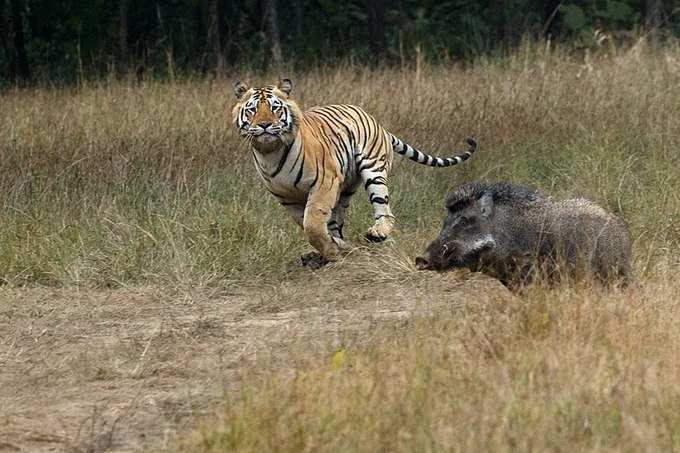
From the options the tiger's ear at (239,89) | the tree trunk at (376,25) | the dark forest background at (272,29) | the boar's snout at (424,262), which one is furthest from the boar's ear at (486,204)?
the tree trunk at (376,25)

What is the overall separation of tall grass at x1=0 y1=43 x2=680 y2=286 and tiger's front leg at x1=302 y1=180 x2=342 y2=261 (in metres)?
0.37

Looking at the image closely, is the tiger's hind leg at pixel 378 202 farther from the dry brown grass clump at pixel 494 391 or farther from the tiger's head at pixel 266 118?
the dry brown grass clump at pixel 494 391

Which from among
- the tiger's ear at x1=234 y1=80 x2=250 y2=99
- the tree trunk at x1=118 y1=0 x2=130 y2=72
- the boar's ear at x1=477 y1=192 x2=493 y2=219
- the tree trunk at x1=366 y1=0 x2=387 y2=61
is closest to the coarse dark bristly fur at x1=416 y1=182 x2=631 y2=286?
the boar's ear at x1=477 y1=192 x2=493 y2=219

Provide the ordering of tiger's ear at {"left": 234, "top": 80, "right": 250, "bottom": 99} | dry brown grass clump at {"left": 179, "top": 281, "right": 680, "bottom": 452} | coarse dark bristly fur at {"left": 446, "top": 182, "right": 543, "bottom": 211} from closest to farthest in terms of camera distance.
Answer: dry brown grass clump at {"left": 179, "top": 281, "right": 680, "bottom": 452} → coarse dark bristly fur at {"left": 446, "top": 182, "right": 543, "bottom": 211} → tiger's ear at {"left": 234, "top": 80, "right": 250, "bottom": 99}

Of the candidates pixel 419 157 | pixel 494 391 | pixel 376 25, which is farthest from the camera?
pixel 376 25

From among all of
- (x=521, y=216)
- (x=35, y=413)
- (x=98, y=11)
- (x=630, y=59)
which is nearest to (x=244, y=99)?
(x=521, y=216)

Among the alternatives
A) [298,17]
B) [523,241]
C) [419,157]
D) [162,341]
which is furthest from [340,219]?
[298,17]

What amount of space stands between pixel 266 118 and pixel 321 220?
0.78 metres

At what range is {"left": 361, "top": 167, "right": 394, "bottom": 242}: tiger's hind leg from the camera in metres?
10.1

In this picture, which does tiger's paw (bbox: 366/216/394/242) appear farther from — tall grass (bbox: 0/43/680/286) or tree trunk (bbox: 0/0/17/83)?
tree trunk (bbox: 0/0/17/83)

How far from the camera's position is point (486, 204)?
7.41 metres

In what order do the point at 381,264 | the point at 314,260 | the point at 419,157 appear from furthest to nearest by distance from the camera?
1. the point at 419,157
2. the point at 314,260
3. the point at 381,264

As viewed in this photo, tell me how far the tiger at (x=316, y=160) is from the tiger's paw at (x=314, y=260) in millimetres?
17

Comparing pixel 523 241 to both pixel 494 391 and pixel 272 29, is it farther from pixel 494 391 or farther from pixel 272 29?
pixel 272 29
